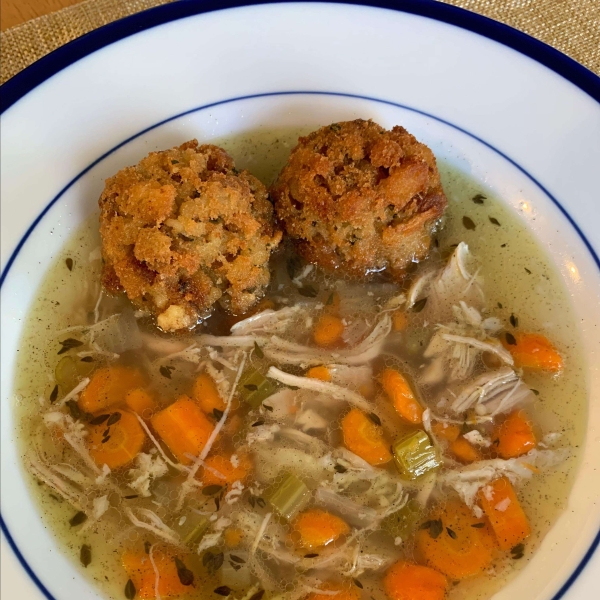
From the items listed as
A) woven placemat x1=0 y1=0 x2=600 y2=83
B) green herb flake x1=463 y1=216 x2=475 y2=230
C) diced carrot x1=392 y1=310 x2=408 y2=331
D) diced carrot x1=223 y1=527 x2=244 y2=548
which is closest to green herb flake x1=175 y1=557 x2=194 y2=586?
diced carrot x1=223 y1=527 x2=244 y2=548

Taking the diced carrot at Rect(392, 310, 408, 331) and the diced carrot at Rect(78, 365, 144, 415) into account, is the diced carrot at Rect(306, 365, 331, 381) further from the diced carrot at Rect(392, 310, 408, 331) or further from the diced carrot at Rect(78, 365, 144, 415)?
the diced carrot at Rect(78, 365, 144, 415)

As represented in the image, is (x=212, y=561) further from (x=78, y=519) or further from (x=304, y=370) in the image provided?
(x=304, y=370)

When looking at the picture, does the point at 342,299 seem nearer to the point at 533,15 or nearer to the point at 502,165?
the point at 502,165

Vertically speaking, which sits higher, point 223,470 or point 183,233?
point 183,233

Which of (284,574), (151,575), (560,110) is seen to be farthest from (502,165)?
(151,575)

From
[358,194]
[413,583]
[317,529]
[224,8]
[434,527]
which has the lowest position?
[413,583]

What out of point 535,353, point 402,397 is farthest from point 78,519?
point 535,353

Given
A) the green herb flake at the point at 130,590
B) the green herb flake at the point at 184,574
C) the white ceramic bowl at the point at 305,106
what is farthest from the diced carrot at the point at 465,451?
the green herb flake at the point at 130,590

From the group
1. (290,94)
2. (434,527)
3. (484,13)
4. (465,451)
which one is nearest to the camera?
(434,527)
